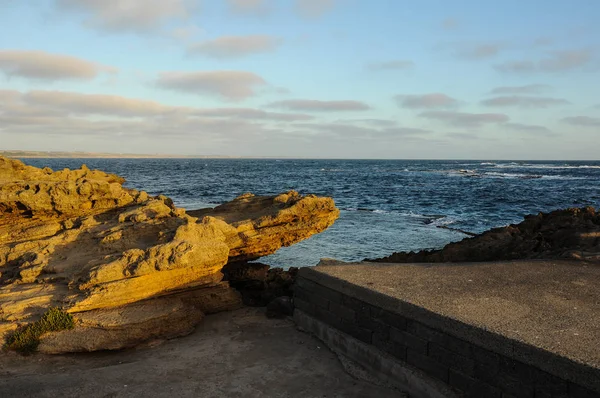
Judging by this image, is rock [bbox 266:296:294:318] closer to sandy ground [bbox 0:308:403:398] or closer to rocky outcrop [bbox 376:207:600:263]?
sandy ground [bbox 0:308:403:398]

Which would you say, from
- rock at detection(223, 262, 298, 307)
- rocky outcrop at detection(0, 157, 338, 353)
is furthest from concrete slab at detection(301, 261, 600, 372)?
rocky outcrop at detection(0, 157, 338, 353)

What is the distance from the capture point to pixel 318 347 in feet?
28.0

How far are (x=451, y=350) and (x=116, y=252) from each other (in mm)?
7605

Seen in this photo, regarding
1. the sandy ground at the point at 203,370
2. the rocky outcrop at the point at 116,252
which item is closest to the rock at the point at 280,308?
the sandy ground at the point at 203,370

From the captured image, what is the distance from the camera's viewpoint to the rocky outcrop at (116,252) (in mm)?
8844

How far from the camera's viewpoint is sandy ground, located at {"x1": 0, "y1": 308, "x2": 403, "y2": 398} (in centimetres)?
682

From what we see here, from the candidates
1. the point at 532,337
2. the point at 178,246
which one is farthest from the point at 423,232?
the point at 532,337

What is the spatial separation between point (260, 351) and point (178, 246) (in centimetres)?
289

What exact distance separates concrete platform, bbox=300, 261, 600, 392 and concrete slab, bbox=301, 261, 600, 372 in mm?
12

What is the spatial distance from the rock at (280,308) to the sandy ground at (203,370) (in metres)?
0.66

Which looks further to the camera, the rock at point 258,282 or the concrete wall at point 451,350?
the rock at point 258,282

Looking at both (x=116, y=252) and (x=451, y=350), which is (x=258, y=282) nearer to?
(x=116, y=252)

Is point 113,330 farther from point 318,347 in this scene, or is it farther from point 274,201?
point 274,201

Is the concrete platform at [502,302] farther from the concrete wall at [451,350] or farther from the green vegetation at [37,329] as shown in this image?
the green vegetation at [37,329]
